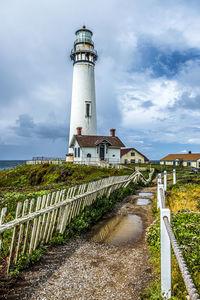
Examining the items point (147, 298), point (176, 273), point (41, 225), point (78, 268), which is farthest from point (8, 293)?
point (176, 273)

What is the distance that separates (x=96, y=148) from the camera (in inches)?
1250

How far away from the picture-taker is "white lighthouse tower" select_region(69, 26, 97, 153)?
3450cm

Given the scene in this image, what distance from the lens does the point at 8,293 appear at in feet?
11.2

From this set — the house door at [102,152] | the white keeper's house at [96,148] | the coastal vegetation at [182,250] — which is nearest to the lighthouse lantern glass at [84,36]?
the white keeper's house at [96,148]

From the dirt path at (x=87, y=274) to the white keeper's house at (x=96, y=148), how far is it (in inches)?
1009

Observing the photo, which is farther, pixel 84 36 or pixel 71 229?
pixel 84 36

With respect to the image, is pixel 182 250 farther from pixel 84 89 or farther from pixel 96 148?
pixel 84 89

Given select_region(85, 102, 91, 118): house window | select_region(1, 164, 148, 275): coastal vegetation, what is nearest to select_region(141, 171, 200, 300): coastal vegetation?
select_region(1, 164, 148, 275): coastal vegetation

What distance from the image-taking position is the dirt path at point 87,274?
11.5 ft

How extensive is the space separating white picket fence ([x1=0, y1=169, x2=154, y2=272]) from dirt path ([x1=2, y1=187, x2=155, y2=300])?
422mm

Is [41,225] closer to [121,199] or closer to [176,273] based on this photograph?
[176,273]

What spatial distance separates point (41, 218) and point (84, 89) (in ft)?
102

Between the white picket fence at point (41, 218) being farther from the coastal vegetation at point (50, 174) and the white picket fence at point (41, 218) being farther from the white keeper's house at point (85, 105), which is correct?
the white keeper's house at point (85, 105)

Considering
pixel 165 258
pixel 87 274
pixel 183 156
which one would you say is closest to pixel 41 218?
pixel 87 274
